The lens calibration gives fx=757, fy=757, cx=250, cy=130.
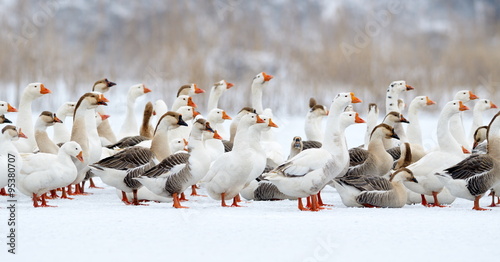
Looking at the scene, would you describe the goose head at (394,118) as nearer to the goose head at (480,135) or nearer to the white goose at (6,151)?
the goose head at (480,135)

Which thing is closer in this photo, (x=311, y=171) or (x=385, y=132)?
(x=311, y=171)

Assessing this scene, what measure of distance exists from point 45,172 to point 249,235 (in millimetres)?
2605

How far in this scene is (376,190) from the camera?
772cm

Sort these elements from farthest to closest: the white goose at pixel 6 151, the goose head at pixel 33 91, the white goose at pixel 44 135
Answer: the goose head at pixel 33 91
the white goose at pixel 44 135
the white goose at pixel 6 151

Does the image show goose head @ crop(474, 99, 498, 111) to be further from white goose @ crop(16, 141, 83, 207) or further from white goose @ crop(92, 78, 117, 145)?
white goose @ crop(16, 141, 83, 207)

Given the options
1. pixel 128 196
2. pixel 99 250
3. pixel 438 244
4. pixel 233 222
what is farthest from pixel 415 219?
pixel 128 196

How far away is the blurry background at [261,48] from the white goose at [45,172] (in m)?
11.2

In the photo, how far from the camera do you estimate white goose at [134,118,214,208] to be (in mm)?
7637

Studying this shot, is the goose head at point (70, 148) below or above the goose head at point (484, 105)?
below

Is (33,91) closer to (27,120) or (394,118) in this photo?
(27,120)

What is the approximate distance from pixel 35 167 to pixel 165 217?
174 centimetres

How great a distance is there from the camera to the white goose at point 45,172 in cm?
746

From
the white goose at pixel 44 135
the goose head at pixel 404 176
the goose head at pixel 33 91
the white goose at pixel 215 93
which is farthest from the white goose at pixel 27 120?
the goose head at pixel 404 176

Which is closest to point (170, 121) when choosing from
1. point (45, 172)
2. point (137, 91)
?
point (45, 172)
